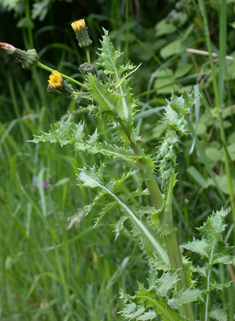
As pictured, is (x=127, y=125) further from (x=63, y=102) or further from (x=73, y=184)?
(x=63, y=102)

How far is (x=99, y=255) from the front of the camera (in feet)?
5.89

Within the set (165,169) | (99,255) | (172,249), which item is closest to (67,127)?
(165,169)

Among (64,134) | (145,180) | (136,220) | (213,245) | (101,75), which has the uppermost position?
(101,75)

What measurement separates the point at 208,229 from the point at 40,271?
1.18m

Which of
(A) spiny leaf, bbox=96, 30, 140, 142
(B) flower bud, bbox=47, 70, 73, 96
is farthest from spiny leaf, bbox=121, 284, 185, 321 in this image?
(B) flower bud, bbox=47, 70, 73, 96

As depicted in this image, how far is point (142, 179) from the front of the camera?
873mm

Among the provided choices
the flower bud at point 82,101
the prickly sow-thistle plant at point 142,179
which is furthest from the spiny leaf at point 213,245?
the flower bud at point 82,101

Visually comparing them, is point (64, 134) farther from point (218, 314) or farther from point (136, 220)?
point (218, 314)

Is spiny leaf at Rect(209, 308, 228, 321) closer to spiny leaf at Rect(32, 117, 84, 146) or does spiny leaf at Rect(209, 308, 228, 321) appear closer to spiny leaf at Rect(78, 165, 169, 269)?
spiny leaf at Rect(78, 165, 169, 269)

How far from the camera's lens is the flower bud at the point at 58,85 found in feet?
2.79

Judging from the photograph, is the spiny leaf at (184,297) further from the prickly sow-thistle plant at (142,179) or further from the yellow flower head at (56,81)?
the yellow flower head at (56,81)

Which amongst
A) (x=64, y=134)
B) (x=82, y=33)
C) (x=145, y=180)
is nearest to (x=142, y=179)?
(x=145, y=180)

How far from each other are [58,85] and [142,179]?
29cm

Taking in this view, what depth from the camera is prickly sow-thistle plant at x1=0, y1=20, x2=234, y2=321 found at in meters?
0.85
